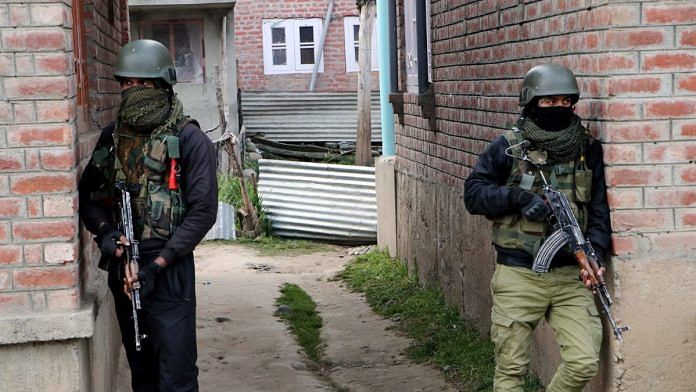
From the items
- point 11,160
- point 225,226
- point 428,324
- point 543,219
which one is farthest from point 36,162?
point 225,226

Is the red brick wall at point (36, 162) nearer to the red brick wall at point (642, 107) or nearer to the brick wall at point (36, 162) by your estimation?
the brick wall at point (36, 162)

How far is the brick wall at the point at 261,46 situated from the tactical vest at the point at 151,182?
20.8 metres

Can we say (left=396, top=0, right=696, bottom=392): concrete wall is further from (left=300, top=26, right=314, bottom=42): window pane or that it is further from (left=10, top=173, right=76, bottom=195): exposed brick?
(left=300, top=26, right=314, bottom=42): window pane

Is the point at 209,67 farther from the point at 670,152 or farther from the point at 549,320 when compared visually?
the point at 670,152

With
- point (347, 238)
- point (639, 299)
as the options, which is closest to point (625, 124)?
point (639, 299)

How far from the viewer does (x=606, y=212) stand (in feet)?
16.0

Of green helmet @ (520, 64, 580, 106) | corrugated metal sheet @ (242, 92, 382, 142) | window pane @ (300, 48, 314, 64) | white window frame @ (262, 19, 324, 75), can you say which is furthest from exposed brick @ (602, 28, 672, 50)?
window pane @ (300, 48, 314, 64)

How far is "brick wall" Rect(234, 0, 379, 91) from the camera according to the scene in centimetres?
2569

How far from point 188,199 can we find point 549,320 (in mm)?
1810

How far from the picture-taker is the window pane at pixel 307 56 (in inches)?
1028

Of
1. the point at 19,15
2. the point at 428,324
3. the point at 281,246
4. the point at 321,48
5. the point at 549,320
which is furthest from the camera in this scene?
the point at 321,48

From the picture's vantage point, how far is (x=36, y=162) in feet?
14.6

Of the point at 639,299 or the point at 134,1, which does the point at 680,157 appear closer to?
the point at 639,299

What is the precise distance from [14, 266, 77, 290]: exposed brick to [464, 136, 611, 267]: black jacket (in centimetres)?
189
